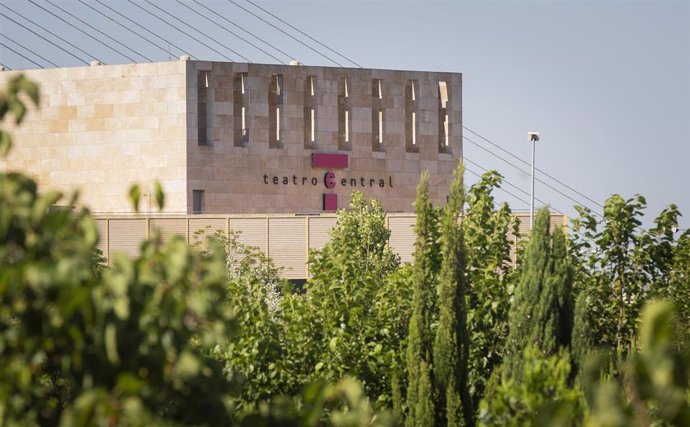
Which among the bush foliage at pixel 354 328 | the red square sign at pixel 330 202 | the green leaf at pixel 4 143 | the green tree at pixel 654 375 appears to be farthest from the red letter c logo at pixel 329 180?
the green tree at pixel 654 375

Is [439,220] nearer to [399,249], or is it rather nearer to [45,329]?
[45,329]

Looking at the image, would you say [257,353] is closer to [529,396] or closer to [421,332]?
[421,332]

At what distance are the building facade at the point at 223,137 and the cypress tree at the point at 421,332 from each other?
4035 centimetres

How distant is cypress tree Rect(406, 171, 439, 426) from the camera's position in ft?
52.9

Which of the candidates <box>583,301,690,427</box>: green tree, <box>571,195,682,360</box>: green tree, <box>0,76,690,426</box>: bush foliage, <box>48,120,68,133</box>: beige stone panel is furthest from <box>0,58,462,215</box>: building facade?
<box>583,301,690,427</box>: green tree

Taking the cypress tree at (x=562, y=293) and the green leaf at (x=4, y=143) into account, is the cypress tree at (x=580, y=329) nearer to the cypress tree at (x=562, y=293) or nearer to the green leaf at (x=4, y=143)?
the cypress tree at (x=562, y=293)

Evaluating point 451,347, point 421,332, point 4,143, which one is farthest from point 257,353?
point 4,143

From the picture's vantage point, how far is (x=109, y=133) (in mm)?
59438

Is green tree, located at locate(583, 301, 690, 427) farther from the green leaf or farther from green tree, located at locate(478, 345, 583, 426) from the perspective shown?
green tree, located at locate(478, 345, 583, 426)

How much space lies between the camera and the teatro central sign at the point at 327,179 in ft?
199

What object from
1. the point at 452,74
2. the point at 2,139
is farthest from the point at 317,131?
the point at 2,139

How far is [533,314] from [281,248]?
37.0 m

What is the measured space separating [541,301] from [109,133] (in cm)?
4497

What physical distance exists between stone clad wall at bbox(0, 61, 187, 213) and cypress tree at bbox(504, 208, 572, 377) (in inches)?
1645
